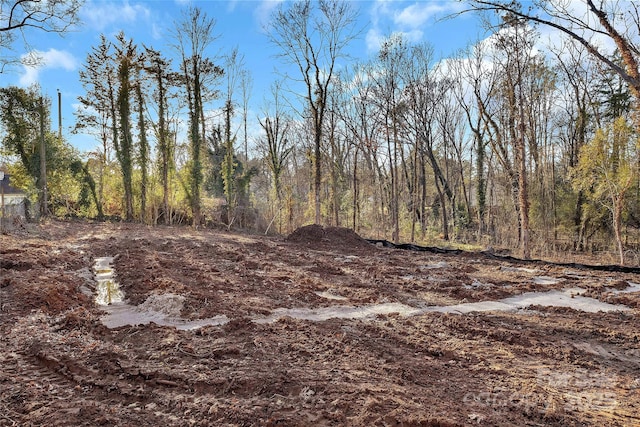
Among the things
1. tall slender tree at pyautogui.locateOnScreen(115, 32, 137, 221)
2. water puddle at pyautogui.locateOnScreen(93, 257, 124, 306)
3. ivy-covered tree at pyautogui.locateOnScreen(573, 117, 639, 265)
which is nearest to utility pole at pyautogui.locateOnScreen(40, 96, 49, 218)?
tall slender tree at pyautogui.locateOnScreen(115, 32, 137, 221)

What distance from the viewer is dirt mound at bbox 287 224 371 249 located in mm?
13562

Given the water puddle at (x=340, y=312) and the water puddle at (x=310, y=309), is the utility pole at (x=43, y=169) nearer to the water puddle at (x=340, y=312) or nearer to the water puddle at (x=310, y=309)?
the water puddle at (x=310, y=309)

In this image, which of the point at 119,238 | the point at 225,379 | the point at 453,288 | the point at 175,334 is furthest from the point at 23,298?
the point at 119,238

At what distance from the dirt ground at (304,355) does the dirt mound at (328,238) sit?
5.97m

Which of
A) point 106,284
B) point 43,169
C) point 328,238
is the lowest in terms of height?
point 106,284

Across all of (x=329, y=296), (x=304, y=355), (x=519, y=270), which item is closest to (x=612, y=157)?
(x=519, y=270)

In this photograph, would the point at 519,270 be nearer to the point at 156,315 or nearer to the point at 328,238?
the point at 328,238

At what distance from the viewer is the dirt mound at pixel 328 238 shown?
1356 cm

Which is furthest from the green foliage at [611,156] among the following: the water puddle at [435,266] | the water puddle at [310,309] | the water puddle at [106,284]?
the water puddle at [106,284]

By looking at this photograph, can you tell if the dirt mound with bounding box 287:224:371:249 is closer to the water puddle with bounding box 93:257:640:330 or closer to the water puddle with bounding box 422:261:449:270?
the water puddle with bounding box 422:261:449:270

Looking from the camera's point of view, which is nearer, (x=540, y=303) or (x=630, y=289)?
(x=540, y=303)

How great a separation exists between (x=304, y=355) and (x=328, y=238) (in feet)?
34.3

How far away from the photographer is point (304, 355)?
3.53m

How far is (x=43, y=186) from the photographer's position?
17.6m
